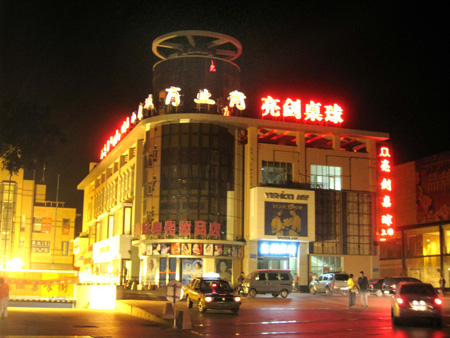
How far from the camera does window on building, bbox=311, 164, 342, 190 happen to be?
179ft

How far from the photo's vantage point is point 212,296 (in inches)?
1049

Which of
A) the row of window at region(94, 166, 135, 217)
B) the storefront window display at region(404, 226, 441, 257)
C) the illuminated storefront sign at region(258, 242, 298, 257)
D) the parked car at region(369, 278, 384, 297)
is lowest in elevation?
the parked car at region(369, 278, 384, 297)

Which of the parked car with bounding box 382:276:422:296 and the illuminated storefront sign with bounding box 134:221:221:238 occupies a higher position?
the illuminated storefront sign with bounding box 134:221:221:238

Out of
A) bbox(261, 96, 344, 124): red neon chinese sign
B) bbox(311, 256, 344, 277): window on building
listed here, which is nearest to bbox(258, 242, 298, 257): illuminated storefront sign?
bbox(311, 256, 344, 277): window on building

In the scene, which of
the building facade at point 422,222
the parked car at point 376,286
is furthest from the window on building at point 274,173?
the building facade at point 422,222

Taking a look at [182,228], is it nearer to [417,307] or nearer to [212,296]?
[212,296]

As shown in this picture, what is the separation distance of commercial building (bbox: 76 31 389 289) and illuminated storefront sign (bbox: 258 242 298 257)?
94 millimetres

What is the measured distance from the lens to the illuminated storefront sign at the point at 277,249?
51938 mm

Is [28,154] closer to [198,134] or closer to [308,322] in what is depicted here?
[308,322]

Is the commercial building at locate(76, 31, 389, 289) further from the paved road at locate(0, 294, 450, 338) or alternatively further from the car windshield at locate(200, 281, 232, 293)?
the paved road at locate(0, 294, 450, 338)

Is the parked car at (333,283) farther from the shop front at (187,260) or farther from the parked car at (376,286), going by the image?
the shop front at (187,260)

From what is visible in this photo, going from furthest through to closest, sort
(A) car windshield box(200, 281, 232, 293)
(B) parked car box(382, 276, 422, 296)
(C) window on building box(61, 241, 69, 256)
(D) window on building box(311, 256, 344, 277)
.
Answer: (C) window on building box(61, 241, 69, 256) < (D) window on building box(311, 256, 344, 277) < (B) parked car box(382, 276, 422, 296) < (A) car windshield box(200, 281, 232, 293)

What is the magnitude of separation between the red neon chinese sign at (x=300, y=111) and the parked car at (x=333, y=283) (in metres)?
15.3

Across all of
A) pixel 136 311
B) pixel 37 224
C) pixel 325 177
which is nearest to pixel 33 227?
pixel 37 224
